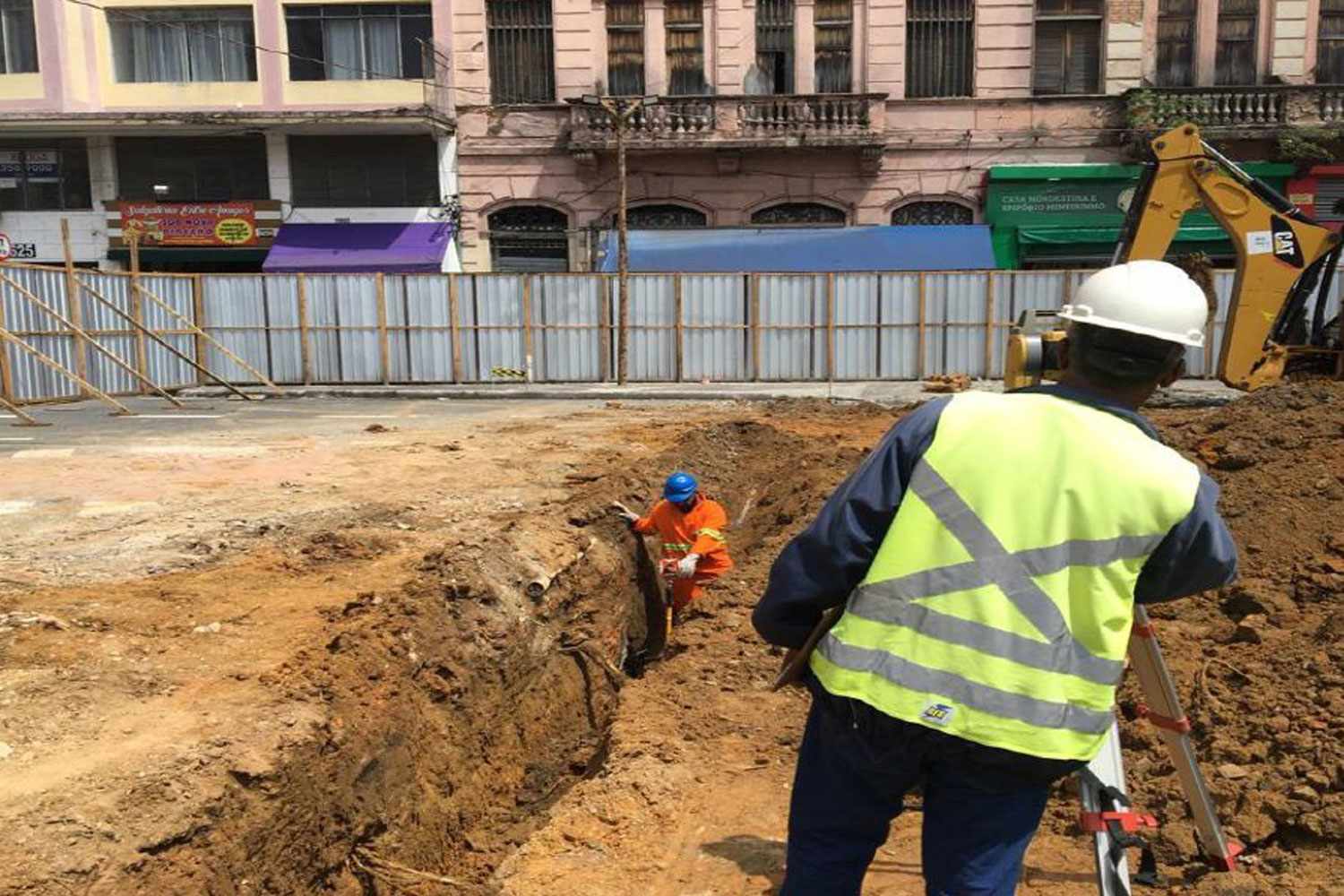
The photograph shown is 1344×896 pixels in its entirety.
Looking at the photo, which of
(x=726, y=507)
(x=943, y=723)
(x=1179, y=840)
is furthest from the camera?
(x=726, y=507)

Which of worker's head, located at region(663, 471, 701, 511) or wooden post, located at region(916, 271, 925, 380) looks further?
wooden post, located at region(916, 271, 925, 380)

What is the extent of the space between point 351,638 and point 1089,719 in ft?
12.0

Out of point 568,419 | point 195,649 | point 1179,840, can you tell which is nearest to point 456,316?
point 568,419

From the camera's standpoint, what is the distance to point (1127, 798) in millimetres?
2531

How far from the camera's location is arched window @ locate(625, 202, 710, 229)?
957 inches

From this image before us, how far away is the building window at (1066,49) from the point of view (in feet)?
76.6

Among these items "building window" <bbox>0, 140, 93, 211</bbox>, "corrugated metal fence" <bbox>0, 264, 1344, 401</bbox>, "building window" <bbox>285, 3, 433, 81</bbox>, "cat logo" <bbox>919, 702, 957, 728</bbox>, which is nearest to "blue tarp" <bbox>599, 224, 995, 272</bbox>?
"corrugated metal fence" <bbox>0, 264, 1344, 401</bbox>

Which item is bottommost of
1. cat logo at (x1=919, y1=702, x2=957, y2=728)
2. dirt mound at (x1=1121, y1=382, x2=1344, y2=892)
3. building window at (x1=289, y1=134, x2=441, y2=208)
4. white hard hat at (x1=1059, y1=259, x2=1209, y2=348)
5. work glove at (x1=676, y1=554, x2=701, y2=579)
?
work glove at (x1=676, y1=554, x2=701, y2=579)

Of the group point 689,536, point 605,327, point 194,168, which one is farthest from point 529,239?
point 689,536

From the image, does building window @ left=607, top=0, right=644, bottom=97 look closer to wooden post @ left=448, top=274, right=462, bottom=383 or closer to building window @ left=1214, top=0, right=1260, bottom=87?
wooden post @ left=448, top=274, right=462, bottom=383

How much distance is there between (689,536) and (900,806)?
5.43 m

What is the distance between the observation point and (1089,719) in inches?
89.2

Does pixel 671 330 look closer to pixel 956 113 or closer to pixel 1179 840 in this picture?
pixel 956 113

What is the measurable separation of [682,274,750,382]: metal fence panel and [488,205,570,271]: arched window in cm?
457
